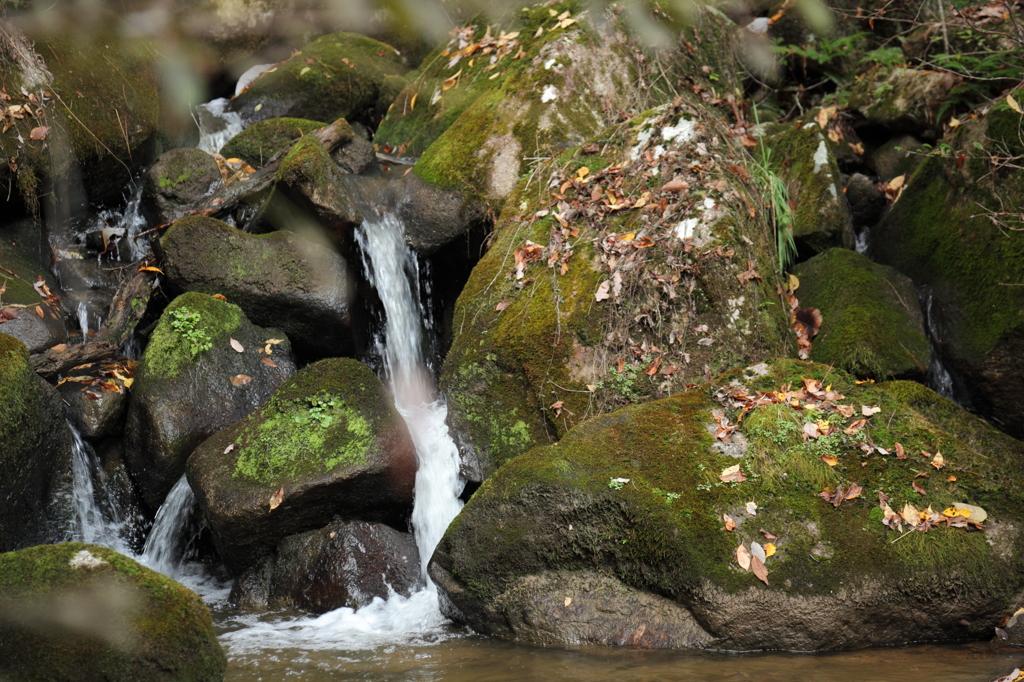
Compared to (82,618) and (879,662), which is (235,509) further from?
(879,662)

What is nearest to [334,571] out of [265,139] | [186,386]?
[186,386]

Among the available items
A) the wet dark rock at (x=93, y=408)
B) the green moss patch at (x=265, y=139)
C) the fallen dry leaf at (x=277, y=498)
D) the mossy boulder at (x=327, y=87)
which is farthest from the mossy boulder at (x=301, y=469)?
the mossy boulder at (x=327, y=87)

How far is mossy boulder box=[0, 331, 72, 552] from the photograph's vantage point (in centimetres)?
488

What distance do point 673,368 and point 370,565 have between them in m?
2.58

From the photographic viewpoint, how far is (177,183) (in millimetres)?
7758

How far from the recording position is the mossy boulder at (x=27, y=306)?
6102mm

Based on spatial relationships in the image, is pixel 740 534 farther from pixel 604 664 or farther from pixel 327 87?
pixel 327 87

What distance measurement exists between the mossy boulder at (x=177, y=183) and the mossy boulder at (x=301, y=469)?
320 centimetres

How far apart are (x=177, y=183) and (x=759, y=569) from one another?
22.5 ft

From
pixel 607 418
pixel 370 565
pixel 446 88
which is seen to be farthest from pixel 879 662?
pixel 446 88

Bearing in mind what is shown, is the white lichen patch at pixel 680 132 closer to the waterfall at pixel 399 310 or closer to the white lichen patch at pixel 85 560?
the waterfall at pixel 399 310

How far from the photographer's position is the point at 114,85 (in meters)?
7.91

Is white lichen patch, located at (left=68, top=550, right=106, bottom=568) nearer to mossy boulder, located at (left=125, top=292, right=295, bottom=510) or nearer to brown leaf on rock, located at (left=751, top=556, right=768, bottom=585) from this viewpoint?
mossy boulder, located at (left=125, top=292, right=295, bottom=510)

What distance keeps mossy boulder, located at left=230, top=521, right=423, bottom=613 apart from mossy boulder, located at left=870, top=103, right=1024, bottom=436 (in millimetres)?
4496
